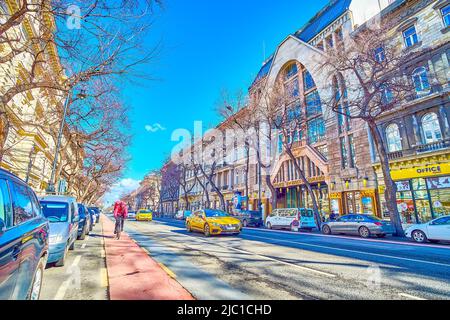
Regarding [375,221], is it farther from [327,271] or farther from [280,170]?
[280,170]

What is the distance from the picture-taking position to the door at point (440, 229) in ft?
33.3

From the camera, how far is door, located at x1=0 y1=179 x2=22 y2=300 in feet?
6.37

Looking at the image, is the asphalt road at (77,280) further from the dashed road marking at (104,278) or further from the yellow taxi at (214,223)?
the yellow taxi at (214,223)

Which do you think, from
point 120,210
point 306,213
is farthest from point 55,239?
point 306,213

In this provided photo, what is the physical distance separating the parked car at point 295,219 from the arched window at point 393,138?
8679 millimetres

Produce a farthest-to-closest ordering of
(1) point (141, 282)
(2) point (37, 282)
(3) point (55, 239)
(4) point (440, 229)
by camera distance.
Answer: (4) point (440, 229), (3) point (55, 239), (1) point (141, 282), (2) point (37, 282)

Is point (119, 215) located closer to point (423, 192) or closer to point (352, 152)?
point (423, 192)

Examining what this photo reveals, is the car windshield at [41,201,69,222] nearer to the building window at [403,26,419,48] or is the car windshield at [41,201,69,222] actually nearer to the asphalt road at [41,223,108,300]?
the asphalt road at [41,223,108,300]

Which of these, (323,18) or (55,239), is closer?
(55,239)

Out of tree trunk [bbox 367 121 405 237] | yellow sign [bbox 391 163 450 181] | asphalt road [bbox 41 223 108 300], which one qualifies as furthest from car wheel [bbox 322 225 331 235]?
asphalt road [bbox 41 223 108 300]

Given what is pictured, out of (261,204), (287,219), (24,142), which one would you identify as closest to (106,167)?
(24,142)

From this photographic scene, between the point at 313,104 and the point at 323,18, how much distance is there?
11089 millimetres

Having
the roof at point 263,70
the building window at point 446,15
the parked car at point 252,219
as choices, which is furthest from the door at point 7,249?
the roof at point 263,70

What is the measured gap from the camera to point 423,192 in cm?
1697
